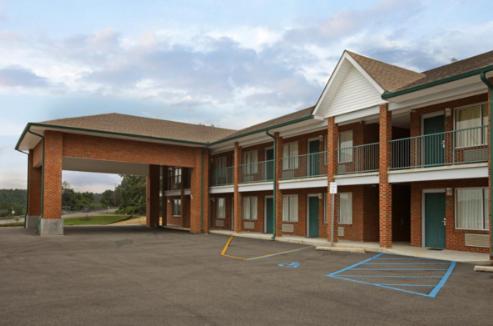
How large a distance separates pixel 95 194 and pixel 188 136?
7754 centimetres

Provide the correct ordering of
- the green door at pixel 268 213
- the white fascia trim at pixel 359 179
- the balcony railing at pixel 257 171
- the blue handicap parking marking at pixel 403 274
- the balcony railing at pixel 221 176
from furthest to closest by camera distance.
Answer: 1. the balcony railing at pixel 221 176
2. the green door at pixel 268 213
3. the balcony railing at pixel 257 171
4. the white fascia trim at pixel 359 179
5. the blue handicap parking marking at pixel 403 274

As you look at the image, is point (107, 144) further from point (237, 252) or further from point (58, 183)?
point (237, 252)

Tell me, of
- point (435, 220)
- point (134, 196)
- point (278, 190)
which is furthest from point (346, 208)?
point (134, 196)

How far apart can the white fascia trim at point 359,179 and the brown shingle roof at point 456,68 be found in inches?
134

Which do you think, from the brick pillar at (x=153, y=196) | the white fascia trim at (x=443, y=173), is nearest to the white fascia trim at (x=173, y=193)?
the brick pillar at (x=153, y=196)

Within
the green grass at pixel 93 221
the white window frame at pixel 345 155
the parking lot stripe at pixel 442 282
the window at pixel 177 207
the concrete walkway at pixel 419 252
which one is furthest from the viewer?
the green grass at pixel 93 221

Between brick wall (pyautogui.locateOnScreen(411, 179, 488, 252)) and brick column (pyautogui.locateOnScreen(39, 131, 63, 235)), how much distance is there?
626 inches

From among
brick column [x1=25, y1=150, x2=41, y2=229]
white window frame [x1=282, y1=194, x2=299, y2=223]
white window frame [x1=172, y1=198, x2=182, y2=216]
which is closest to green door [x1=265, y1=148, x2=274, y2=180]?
white window frame [x1=282, y1=194, x2=299, y2=223]

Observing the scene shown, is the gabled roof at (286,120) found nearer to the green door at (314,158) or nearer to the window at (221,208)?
the green door at (314,158)

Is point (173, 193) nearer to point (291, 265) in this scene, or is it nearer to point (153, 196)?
point (153, 196)

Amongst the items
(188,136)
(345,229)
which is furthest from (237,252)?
(188,136)

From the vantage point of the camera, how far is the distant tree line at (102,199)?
7288cm

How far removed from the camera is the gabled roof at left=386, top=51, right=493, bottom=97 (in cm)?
1500

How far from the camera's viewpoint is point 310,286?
34.3 feet
